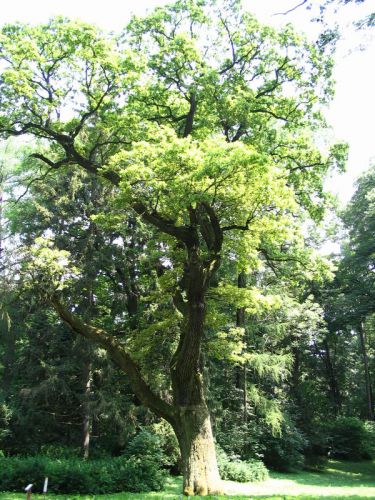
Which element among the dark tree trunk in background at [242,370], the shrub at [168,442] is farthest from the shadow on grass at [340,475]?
the shrub at [168,442]

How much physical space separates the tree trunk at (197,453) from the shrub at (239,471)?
721 cm

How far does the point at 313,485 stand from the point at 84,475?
8.96 metres

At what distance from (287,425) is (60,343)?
10.3 m

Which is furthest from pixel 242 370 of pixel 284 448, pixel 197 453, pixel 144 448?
pixel 197 453

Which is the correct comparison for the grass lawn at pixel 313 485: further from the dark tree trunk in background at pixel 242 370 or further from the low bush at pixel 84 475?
the dark tree trunk in background at pixel 242 370

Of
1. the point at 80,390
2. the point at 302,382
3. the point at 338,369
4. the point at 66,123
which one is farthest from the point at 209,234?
the point at 338,369

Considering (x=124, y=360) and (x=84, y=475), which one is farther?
(x=84, y=475)

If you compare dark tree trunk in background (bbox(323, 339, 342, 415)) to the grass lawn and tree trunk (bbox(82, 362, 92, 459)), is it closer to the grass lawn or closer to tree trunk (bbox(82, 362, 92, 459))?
the grass lawn

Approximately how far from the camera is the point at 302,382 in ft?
100

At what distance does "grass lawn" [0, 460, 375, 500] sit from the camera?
36.7ft

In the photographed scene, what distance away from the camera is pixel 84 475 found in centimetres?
1163

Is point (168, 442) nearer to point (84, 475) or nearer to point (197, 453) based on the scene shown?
point (84, 475)

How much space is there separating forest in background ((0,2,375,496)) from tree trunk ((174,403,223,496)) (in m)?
0.17

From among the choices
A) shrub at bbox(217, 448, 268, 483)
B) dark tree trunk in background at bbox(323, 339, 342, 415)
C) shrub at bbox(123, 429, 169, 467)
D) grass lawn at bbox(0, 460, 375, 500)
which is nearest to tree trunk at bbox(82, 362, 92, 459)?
shrub at bbox(123, 429, 169, 467)
